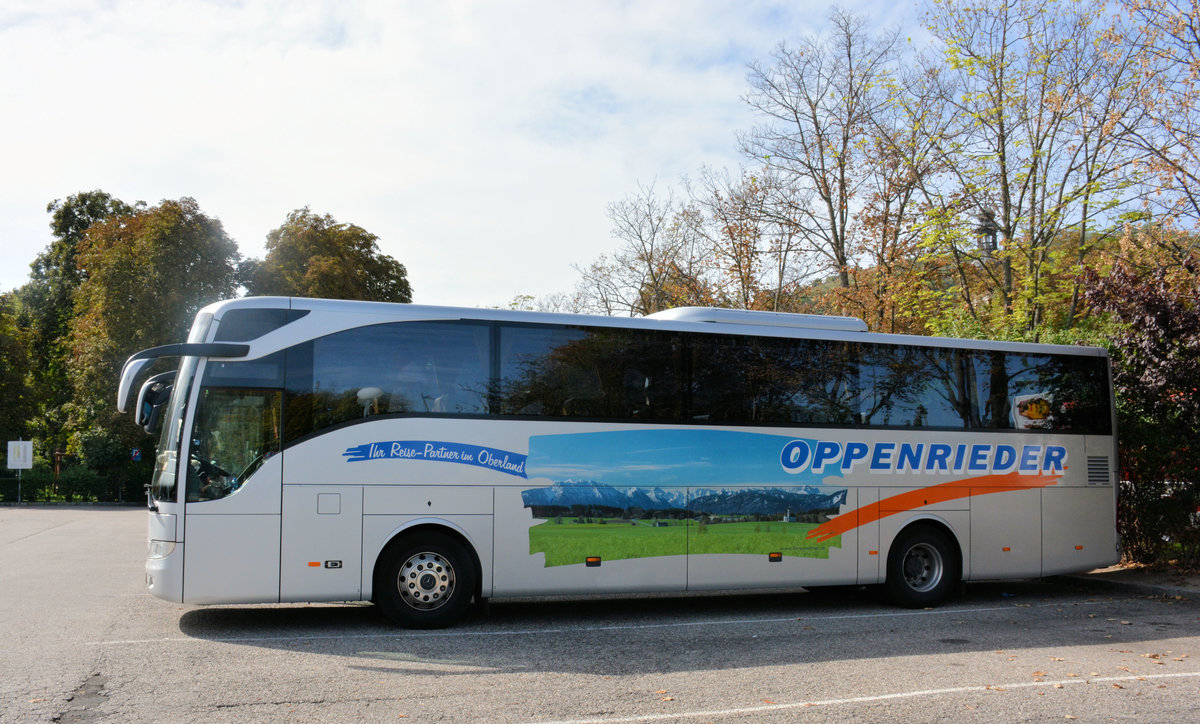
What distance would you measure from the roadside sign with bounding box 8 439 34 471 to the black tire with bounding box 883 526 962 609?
117ft

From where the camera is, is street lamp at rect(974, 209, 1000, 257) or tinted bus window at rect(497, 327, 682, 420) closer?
tinted bus window at rect(497, 327, 682, 420)

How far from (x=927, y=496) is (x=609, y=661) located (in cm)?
553

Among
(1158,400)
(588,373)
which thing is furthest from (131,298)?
(1158,400)

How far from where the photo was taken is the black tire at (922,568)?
11625mm

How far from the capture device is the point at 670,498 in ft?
34.4

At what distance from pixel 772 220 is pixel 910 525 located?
17189mm

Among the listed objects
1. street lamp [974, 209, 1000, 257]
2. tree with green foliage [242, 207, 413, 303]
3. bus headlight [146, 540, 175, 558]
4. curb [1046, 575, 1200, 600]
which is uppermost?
tree with green foliage [242, 207, 413, 303]

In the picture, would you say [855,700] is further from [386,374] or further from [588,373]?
[386,374]

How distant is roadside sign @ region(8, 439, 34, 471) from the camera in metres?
36.0

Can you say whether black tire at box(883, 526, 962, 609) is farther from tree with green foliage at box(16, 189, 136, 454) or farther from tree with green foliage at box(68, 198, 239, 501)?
tree with green foliage at box(16, 189, 136, 454)

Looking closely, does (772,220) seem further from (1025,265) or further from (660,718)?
(660,718)

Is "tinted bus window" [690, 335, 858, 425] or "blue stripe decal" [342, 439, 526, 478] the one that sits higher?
"tinted bus window" [690, 335, 858, 425]

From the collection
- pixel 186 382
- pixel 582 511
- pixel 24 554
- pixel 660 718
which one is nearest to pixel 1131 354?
pixel 582 511

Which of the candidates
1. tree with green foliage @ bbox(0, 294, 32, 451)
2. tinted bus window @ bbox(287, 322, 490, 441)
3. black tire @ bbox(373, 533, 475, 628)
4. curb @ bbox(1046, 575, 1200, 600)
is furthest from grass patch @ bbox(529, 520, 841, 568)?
tree with green foliage @ bbox(0, 294, 32, 451)
